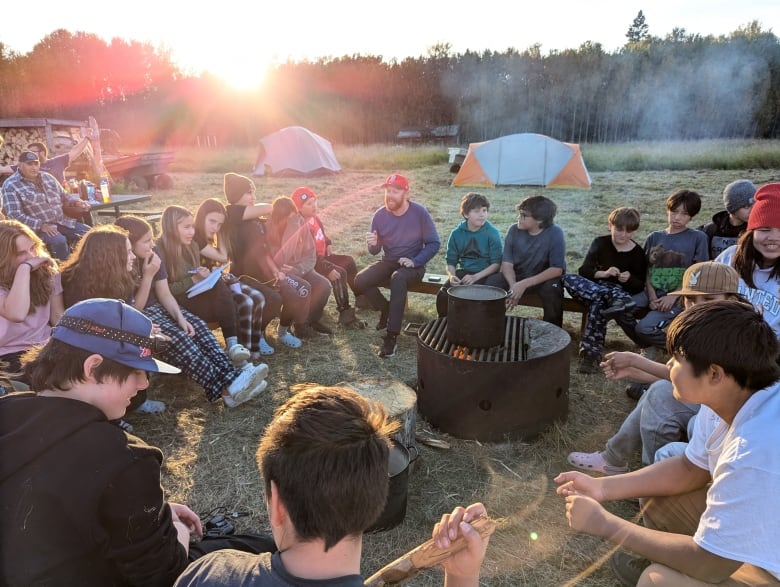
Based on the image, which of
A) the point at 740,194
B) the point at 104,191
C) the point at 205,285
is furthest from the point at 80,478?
the point at 104,191

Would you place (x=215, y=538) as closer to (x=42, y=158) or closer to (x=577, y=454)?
(x=577, y=454)

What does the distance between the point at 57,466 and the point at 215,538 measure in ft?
2.78

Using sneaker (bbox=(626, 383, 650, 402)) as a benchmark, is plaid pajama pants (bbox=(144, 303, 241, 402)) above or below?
above

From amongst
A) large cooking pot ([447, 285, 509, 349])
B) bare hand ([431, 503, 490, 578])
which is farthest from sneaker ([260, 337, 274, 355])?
bare hand ([431, 503, 490, 578])

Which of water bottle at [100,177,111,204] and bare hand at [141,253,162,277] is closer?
bare hand at [141,253,162,277]

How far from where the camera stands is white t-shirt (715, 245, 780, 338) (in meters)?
3.22

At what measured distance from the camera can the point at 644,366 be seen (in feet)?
9.27

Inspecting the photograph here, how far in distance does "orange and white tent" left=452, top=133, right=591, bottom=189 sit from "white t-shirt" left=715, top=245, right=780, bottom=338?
1166 centimetres

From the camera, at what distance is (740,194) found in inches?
175

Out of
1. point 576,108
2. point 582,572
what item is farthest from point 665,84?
point 582,572

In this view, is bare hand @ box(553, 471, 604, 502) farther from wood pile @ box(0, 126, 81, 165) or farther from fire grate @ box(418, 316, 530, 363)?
→ wood pile @ box(0, 126, 81, 165)

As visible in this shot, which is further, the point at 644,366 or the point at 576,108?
the point at 576,108

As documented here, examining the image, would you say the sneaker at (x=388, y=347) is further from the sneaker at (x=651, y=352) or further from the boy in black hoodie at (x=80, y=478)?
the boy in black hoodie at (x=80, y=478)

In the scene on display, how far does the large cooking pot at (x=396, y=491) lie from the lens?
2650 mm
